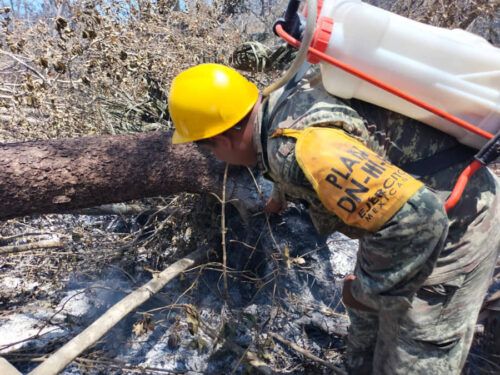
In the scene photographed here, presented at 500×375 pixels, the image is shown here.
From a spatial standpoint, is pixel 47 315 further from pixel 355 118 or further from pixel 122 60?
pixel 355 118

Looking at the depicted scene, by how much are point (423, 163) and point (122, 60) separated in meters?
2.55

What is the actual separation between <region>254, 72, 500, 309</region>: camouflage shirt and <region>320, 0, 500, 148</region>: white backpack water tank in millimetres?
158

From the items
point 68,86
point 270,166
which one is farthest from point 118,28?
point 270,166

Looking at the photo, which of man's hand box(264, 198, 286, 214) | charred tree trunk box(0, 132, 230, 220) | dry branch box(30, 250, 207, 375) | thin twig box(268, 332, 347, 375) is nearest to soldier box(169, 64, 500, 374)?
thin twig box(268, 332, 347, 375)

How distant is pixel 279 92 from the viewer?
1454 millimetres

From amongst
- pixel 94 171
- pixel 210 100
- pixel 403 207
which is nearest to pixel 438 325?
pixel 403 207

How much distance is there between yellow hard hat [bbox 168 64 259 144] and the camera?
144 cm

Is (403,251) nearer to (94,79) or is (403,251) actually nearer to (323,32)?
(323,32)

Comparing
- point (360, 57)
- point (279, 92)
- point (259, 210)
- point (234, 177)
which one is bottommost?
point (259, 210)

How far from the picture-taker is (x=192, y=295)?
262 centimetres

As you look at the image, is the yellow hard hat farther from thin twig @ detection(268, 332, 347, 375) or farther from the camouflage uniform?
thin twig @ detection(268, 332, 347, 375)

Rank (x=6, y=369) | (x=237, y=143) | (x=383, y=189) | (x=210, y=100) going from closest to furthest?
1. (x=383, y=189)
2. (x=6, y=369)
3. (x=210, y=100)
4. (x=237, y=143)

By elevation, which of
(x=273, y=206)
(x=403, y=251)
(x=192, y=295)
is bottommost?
(x=192, y=295)

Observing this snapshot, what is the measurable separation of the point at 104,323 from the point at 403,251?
4.69 feet
